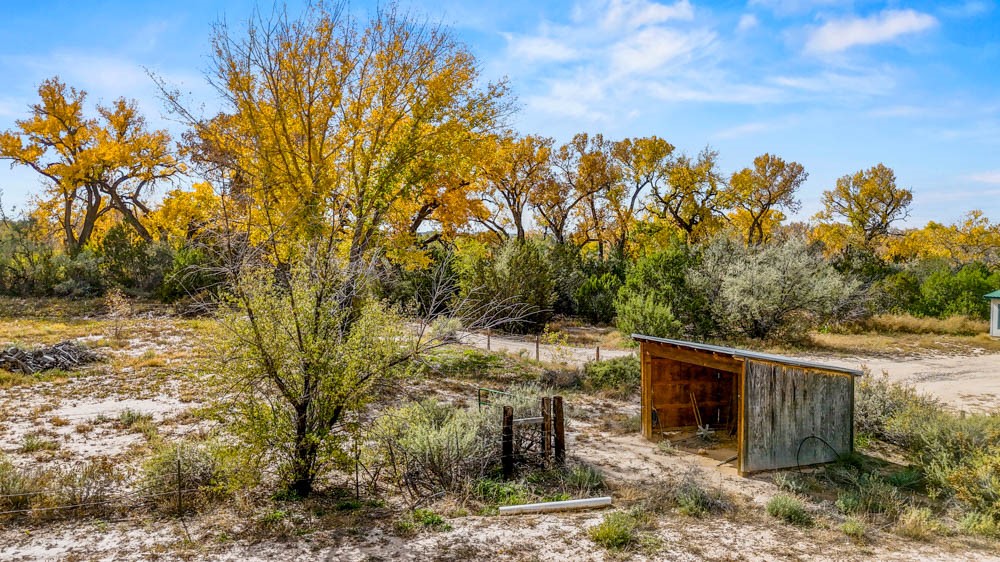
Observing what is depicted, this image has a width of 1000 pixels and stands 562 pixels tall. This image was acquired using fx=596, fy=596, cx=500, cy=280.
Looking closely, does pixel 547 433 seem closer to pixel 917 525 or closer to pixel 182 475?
pixel 917 525

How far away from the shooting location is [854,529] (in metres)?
7.02

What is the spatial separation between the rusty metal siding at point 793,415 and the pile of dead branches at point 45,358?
1533 cm

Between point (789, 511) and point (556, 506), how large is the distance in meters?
2.95

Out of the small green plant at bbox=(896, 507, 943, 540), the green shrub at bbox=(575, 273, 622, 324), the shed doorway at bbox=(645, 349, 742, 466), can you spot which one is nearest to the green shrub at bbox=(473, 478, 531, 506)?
the shed doorway at bbox=(645, 349, 742, 466)

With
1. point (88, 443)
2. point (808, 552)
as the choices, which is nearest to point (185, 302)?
point (88, 443)

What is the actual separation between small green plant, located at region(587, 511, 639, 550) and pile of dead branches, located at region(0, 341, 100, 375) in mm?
13915

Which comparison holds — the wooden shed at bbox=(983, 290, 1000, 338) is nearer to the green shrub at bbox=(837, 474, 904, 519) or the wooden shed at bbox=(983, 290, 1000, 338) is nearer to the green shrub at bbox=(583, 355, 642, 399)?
the green shrub at bbox=(583, 355, 642, 399)

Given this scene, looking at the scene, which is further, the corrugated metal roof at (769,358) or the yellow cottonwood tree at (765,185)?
the yellow cottonwood tree at (765,185)

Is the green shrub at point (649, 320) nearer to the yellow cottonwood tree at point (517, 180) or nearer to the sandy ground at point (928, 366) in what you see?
the sandy ground at point (928, 366)

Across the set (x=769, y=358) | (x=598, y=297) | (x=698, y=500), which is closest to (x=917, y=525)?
(x=698, y=500)

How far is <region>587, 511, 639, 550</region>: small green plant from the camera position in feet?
21.5

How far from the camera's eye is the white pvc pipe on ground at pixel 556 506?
753cm

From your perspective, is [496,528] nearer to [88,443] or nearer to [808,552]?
[808,552]

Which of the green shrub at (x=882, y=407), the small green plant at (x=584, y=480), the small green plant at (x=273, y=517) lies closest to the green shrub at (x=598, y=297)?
the green shrub at (x=882, y=407)
